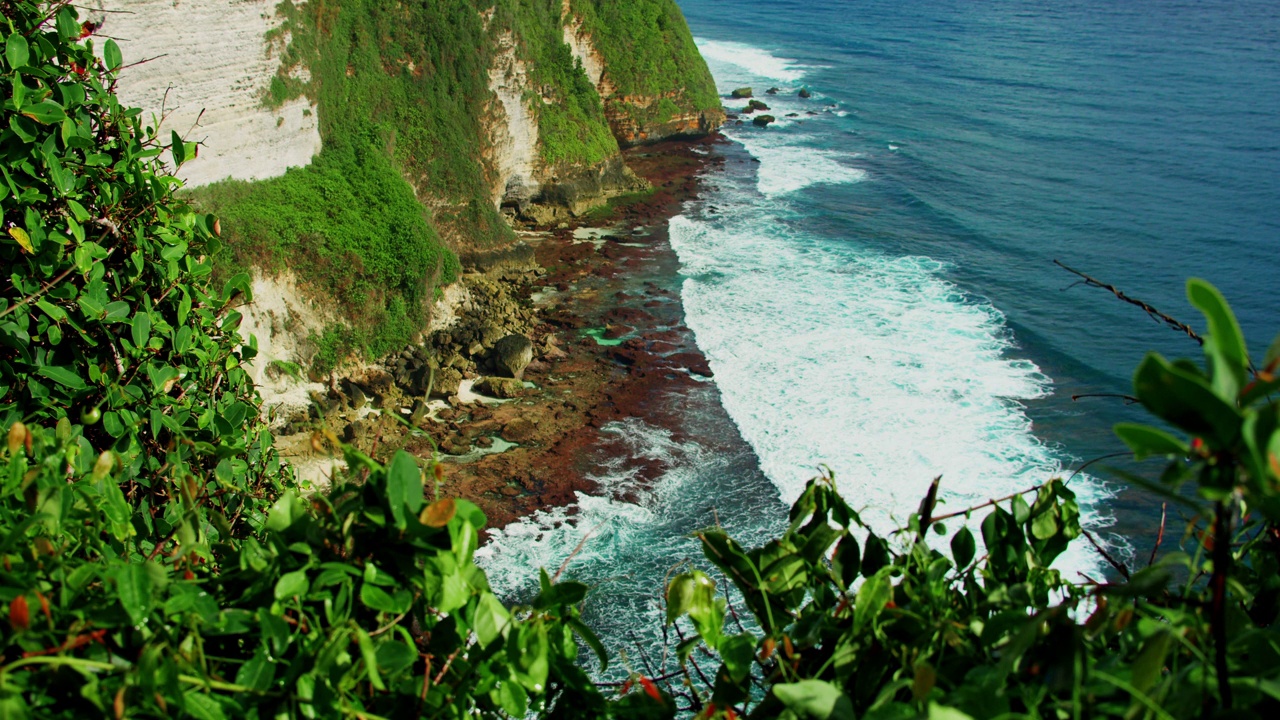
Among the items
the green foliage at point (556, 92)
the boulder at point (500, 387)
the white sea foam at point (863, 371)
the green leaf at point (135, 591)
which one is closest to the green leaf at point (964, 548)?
the green leaf at point (135, 591)

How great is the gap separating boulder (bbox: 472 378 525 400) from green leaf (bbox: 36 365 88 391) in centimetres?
1702

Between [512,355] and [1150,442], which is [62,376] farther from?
[512,355]

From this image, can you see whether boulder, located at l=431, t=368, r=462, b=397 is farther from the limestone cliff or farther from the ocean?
the ocean

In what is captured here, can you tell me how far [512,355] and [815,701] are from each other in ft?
65.7

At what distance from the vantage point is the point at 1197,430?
5.28 feet

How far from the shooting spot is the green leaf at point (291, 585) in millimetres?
2172

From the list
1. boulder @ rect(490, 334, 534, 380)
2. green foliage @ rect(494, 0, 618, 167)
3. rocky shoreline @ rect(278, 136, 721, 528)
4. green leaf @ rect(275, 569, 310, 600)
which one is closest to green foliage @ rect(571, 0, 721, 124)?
green foliage @ rect(494, 0, 618, 167)

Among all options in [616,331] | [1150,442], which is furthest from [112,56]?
[616,331]

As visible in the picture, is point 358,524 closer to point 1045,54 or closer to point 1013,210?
point 1013,210

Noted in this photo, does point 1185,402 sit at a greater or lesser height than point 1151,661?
greater

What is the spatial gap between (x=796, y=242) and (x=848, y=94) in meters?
23.9

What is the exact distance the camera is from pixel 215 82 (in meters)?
20.4

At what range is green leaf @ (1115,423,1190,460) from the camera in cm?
154

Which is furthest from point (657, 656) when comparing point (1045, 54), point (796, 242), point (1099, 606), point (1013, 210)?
point (1045, 54)
